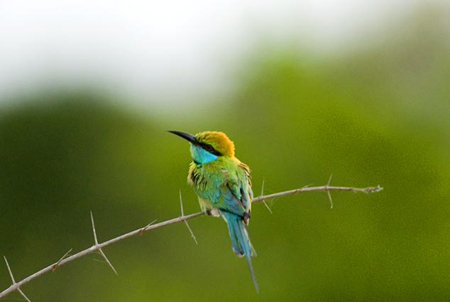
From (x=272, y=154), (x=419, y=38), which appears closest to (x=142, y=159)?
(x=272, y=154)

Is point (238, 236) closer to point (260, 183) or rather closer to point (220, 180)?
point (220, 180)

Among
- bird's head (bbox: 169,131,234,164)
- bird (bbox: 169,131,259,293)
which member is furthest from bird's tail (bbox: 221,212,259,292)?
bird's head (bbox: 169,131,234,164)

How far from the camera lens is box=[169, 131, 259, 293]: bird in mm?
4574

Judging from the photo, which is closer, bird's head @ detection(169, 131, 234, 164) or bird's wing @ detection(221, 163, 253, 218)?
bird's wing @ detection(221, 163, 253, 218)

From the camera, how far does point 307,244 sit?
11750mm

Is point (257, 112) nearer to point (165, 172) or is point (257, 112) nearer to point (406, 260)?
point (165, 172)

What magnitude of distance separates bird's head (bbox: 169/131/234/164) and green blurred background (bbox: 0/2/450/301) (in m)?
6.37

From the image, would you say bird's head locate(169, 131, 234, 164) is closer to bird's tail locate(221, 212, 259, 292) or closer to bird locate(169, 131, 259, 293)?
bird locate(169, 131, 259, 293)

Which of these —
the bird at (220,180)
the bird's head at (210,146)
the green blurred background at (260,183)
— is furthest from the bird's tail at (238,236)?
the green blurred background at (260,183)

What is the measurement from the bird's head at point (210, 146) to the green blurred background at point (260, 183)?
6.37 metres

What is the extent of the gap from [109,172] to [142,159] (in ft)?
2.71

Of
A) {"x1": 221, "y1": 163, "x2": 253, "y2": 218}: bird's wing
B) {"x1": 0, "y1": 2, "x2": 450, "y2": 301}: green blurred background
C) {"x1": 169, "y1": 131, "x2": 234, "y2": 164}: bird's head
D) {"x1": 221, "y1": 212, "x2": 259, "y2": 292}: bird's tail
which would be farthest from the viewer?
{"x1": 0, "y1": 2, "x2": 450, "y2": 301}: green blurred background

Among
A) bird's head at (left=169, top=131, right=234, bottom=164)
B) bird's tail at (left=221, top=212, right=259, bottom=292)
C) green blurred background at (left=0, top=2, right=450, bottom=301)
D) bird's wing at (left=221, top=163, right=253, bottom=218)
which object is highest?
bird's head at (left=169, top=131, right=234, bottom=164)

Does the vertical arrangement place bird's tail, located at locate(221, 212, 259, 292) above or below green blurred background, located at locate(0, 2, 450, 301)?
above
